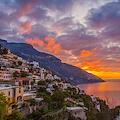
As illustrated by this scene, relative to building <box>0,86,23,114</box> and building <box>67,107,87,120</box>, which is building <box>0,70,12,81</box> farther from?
building <box>67,107,87,120</box>

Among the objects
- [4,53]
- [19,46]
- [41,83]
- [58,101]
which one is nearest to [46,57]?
[19,46]

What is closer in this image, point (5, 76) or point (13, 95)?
point (13, 95)

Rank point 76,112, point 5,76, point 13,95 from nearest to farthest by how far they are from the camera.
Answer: point 13,95
point 76,112
point 5,76

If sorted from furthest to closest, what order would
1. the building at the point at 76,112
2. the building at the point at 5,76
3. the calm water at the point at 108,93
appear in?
1. the building at the point at 5,76
2. the building at the point at 76,112
3. the calm water at the point at 108,93

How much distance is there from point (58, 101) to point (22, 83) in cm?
1063

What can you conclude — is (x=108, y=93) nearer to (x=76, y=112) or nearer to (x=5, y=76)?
(x=76, y=112)

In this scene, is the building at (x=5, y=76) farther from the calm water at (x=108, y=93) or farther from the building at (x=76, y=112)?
the calm water at (x=108, y=93)

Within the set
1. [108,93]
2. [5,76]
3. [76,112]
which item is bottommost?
[108,93]

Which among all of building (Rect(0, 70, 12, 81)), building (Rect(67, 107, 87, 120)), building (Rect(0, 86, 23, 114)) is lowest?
building (Rect(67, 107, 87, 120))

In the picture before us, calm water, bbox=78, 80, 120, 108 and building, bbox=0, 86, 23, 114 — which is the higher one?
building, bbox=0, 86, 23, 114

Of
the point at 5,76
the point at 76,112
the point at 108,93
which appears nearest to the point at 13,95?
the point at 76,112

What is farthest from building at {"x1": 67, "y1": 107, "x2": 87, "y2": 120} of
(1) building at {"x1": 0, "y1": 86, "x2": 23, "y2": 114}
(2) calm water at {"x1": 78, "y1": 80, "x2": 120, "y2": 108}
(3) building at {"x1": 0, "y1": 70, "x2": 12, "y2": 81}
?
(3) building at {"x1": 0, "y1": 70, "x2": 12, "y2": 81}

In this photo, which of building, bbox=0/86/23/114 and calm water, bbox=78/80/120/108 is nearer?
calm water, bbox=78/80/120/108

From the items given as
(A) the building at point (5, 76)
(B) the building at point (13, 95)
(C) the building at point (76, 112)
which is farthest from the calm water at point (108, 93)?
(A) the building at point (5, 76)
